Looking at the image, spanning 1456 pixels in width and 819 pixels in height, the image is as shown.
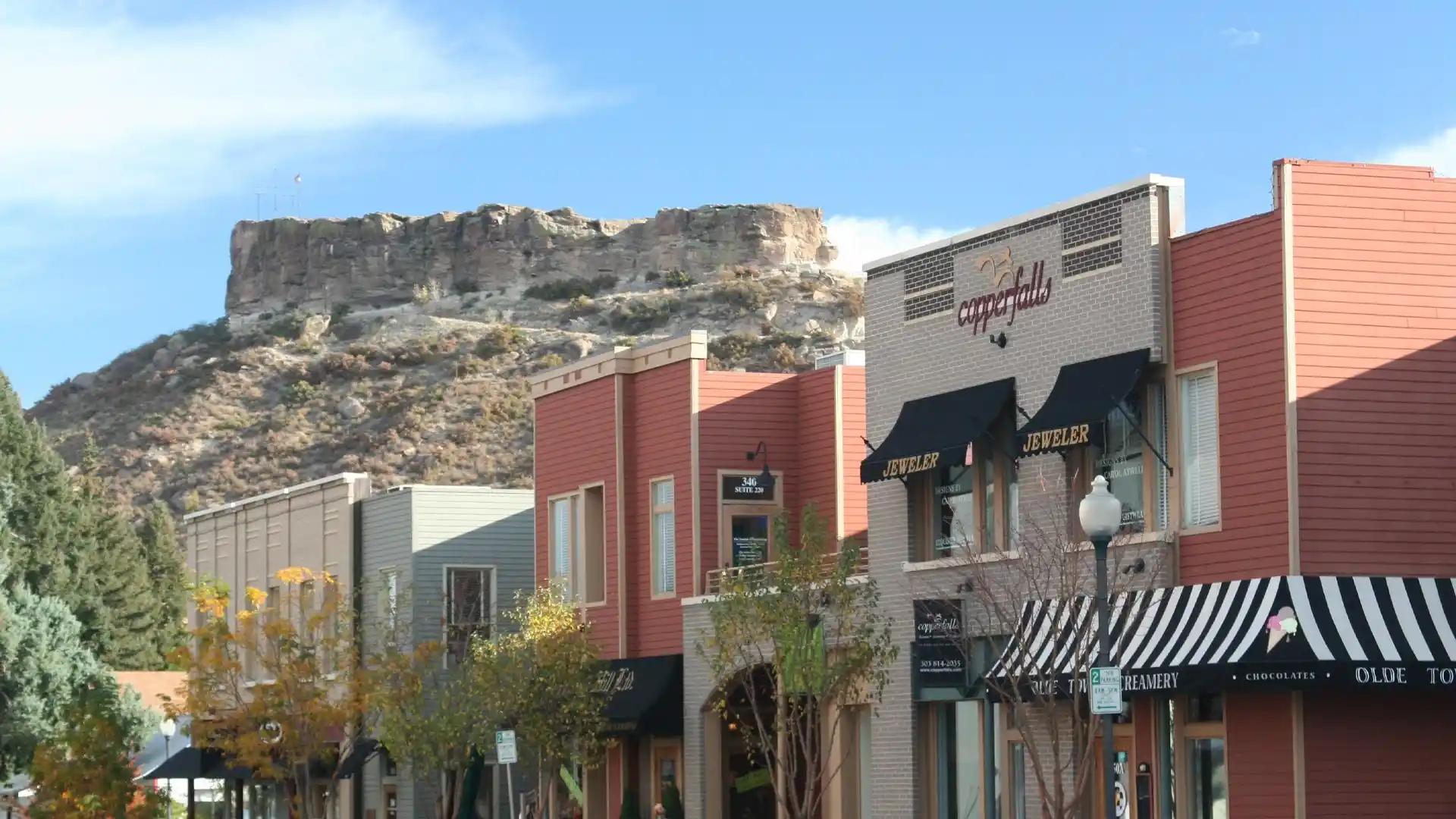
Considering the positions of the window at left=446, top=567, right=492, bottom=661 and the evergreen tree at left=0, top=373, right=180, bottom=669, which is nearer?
the window at left=446, top=567, right=492, bottom=661

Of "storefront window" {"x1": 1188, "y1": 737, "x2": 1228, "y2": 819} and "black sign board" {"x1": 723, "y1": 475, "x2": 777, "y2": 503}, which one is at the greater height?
"black sign board" {"x1": 723, "y1": 475, "x2": 777, "y2": 503}

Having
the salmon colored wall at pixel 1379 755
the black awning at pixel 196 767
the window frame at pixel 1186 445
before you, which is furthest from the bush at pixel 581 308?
the salmon colored wall at pixel 1379 755

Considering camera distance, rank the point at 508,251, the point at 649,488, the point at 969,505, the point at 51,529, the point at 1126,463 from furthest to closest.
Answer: the point at 508,251
the point at 51,529
the point at 649,488
the point at 969,505
the point at 1126,463

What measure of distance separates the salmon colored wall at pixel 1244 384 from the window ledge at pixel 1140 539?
0.22 metres

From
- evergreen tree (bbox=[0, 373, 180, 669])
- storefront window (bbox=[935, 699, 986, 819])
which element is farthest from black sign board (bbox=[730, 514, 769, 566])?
evergreen tree (bbox=[0, 373, 180, 669])

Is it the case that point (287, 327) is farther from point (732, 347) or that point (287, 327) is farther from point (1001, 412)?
point (1001, 412)

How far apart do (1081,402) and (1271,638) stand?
4.83 metres

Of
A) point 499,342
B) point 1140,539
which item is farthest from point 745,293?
point 1140,539

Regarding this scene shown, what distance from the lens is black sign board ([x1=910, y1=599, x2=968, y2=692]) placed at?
3142 centimetres

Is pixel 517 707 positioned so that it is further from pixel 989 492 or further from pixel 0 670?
pixel 0 670

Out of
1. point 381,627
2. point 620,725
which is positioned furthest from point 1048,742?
point 381,627

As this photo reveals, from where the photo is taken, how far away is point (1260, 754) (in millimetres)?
25922

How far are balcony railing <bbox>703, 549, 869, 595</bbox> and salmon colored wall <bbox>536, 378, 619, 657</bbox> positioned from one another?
2.81m

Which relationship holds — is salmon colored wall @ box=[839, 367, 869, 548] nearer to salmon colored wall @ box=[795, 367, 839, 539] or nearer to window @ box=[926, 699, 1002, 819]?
salmon colored wall @ box=[795, 367, 839, 539]
